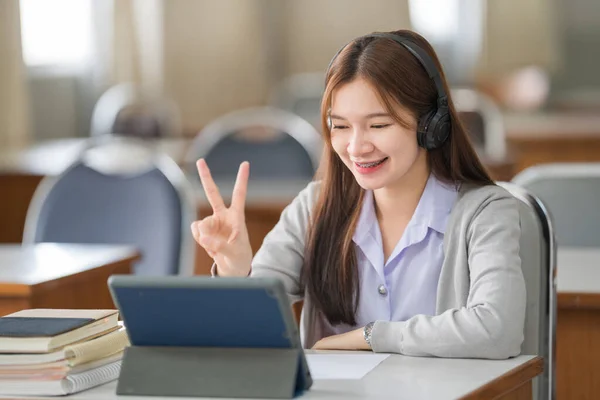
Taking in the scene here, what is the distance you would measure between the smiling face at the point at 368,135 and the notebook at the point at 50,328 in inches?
18.8

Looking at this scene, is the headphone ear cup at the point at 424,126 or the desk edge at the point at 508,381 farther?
the headphone ear cup at the point at 424,126

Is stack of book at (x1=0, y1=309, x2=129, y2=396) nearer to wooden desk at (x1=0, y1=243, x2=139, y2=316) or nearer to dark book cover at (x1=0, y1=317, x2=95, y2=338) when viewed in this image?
dark book cover at (x1=0, y1=317, x2=95, y2=338)

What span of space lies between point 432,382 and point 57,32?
18.7 ft

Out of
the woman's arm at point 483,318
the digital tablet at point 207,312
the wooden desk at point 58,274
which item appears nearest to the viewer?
the digital tablet at point 207,312

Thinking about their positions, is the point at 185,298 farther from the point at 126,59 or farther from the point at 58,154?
the point at 126,59

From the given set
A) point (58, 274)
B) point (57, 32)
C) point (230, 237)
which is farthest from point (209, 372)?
point (57, 32)

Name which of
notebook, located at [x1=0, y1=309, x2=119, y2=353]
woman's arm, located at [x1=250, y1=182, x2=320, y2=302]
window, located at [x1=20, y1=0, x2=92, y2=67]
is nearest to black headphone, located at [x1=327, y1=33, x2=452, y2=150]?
woman's arm, located at [x1=250, y1=182, x2=320, y2=302]

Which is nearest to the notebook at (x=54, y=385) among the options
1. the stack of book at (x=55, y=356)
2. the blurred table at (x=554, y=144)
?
the stack of book at (x=55, y=356)

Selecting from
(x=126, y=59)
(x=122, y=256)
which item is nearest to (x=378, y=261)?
(x=122, y=256)

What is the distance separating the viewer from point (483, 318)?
1804mm

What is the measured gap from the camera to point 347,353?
71.2 inches

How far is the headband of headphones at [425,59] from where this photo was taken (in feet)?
6.42

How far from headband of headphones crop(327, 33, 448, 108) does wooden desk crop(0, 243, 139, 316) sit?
907 mm

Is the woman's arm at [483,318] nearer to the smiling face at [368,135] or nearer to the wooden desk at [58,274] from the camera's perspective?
the smiling face at [368,135]
